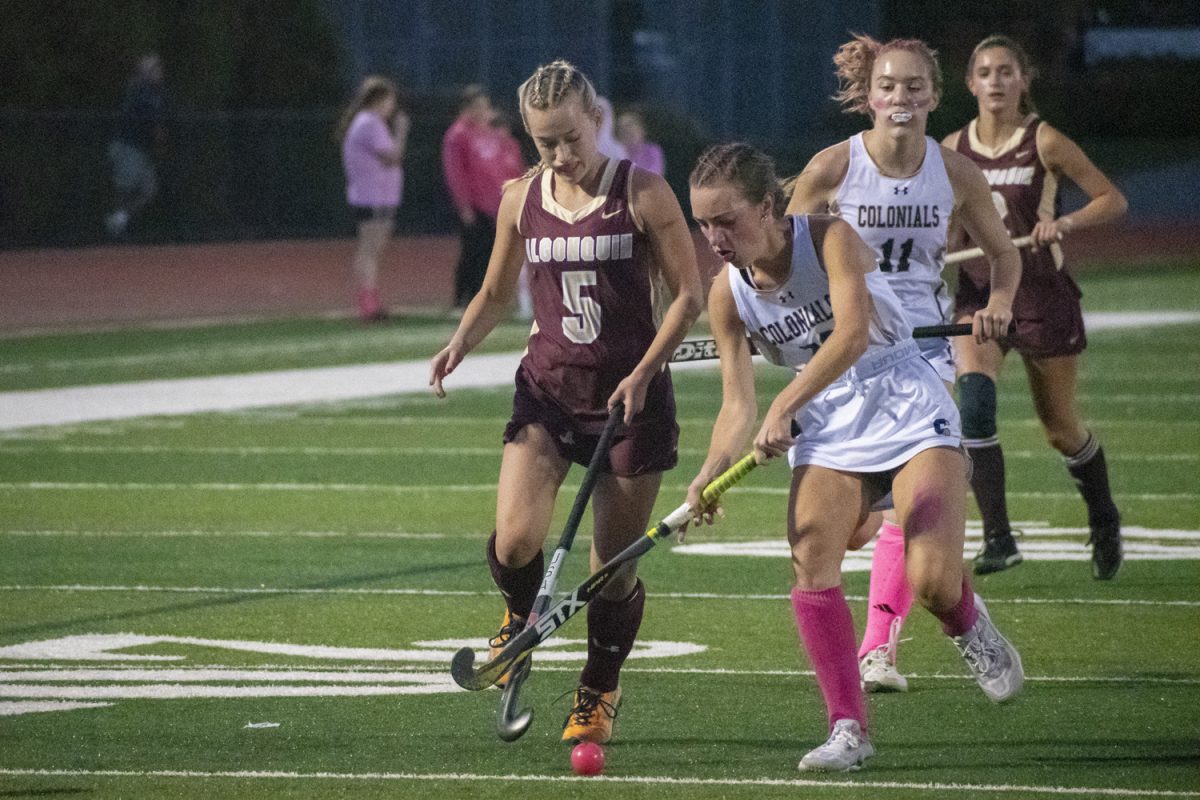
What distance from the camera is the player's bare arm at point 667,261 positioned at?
256 inches

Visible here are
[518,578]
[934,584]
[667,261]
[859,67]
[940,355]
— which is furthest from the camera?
[859,67]

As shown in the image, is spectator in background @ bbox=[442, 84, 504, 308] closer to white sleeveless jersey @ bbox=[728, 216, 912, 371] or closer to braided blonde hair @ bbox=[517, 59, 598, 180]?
braided blonde hair @ bbox=[517, 59, 598, 180]

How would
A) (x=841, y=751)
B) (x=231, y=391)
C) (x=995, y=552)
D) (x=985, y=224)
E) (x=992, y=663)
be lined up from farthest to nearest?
(x=231, y=391), (x=995, y=552), (x=985, y=224), (x=992, y=663), (x=841, y=751)

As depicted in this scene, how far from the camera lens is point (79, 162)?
32.0 meters

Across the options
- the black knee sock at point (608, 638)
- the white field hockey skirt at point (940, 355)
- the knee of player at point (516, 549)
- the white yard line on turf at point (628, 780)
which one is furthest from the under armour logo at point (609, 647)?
the white field hockey skirt at point (940, 355)

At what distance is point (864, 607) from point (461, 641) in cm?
157

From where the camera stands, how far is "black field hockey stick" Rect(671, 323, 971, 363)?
6699mm

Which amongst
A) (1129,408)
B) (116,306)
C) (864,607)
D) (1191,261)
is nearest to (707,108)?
(1191,261)

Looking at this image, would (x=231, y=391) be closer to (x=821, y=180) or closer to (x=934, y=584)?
(x=821, y=180)

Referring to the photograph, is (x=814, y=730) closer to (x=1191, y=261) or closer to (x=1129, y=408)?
(x=1129, y=408)

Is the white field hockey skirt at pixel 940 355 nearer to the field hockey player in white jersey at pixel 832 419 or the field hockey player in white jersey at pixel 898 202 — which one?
the field hockey player in white jersey at pixel 898 202

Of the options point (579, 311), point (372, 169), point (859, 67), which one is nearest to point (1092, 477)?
point (859, 67)

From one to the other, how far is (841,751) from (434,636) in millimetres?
2548

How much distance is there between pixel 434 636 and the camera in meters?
8.36
